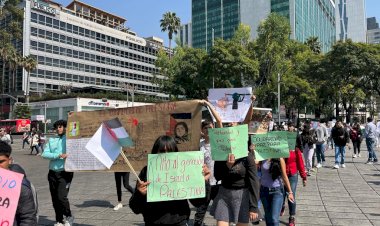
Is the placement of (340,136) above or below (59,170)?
above

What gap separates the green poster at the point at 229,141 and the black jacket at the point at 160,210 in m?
0.97

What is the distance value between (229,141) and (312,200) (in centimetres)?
535

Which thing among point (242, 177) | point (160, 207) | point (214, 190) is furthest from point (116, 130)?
point (214, 190)

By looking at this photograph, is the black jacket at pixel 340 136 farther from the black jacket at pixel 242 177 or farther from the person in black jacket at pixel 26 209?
the person in black jacket at pixel 26 209

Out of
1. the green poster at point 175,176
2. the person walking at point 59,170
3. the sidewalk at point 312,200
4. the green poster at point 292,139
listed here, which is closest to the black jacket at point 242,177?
the green poster at point 175,176

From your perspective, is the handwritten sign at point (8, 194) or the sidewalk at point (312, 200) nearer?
the handwritten sign at point (8, 194)

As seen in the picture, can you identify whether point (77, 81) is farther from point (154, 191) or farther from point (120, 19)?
point (154, 191)

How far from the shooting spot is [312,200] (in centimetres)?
875

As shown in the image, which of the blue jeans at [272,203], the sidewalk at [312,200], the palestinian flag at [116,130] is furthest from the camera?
the sidewalk at [312,200]

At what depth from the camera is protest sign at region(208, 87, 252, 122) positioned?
16.6 feet

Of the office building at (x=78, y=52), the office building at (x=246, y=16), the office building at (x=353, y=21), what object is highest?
the office building at (x=353, y=21)

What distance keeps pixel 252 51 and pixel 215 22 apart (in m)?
68.5

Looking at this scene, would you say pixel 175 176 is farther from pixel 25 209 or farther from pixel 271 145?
pixel 271 145

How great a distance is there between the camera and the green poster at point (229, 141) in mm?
4259
